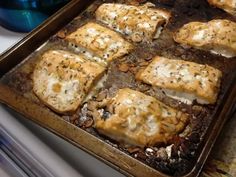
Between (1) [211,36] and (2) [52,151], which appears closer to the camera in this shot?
(2) [52,151]

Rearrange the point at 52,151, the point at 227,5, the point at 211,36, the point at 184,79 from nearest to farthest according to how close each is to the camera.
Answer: the point at 52,151 < the point at 184,79 < the point at 211,36 < the point at 227,5

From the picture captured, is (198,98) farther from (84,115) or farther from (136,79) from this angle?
(84,115)

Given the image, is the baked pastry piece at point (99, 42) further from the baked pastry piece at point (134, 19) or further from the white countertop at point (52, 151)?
the white countertop at point (52, 151)

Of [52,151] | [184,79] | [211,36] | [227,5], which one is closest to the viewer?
Result: [52,151]

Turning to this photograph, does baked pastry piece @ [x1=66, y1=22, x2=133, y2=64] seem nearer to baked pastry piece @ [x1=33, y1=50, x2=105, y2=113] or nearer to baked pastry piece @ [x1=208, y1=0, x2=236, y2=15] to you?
baked pastry piece @ [x1=33, y1=50, x2=105, y2=113]

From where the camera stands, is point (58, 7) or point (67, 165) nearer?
point (67, 165)

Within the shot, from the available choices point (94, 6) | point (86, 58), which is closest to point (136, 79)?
point (86, 58)

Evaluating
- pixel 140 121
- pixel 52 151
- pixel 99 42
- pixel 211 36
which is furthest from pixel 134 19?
pixel 52 151

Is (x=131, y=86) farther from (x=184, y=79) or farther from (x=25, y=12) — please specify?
(x=25, y=12)
